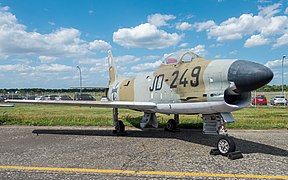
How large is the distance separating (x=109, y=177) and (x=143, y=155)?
191cm

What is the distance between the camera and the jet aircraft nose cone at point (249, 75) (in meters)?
5.90

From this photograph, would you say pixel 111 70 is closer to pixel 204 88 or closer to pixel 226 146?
pixel 204 88

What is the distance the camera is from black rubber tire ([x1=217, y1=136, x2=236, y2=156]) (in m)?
6.37

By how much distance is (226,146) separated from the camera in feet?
21.2

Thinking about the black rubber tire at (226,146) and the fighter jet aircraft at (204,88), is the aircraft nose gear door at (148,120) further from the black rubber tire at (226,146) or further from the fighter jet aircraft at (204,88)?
the black rubber tire at (226,146)

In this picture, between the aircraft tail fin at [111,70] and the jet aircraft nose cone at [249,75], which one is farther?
the aircraft tail fin at [111,70]

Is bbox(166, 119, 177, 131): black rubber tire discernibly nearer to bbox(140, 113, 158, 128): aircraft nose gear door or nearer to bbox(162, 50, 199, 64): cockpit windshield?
bbox(140, 113, 158, 128): aircraft nose gear door

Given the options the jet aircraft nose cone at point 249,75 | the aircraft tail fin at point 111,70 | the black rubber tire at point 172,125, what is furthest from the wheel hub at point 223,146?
the aircraft tail fin at point 111,70

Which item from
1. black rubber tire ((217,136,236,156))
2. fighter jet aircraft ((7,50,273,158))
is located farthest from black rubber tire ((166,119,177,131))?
black rubber tire ((217,136,236,156))

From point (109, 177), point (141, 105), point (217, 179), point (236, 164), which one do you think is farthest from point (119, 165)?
point (141, 105)

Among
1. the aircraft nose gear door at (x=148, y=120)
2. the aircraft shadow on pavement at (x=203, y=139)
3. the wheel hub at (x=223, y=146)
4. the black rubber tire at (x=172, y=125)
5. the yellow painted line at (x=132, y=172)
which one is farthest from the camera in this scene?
the black rubber tire at (x=172, y=125)

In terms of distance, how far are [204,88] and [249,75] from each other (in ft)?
4.24

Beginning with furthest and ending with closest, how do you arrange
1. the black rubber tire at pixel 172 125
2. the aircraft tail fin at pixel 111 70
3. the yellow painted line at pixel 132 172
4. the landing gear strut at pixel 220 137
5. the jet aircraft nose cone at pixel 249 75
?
1. the aircraft tail fin at pixel 111 70
2. the black rubber tire at pixel 172 125
3. the landing gear strut at pixel 220 137
4. the jet aircraft nose cone at pixel 249 75
5. the yellow painted line at pixel 132 172

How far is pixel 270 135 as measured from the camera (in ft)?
31.3
